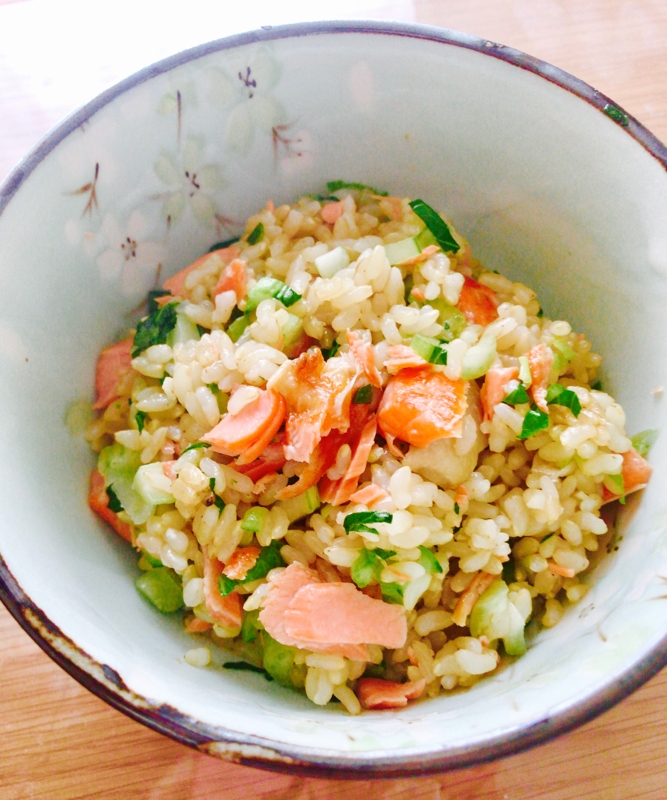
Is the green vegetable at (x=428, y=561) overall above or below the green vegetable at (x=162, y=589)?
above

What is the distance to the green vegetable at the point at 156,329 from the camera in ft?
5.44

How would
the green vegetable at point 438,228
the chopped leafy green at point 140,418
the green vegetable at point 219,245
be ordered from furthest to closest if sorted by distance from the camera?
the green vegetable at point 219,245
the green vegetable at point 438,228
the chopped leafy green at point 140,418

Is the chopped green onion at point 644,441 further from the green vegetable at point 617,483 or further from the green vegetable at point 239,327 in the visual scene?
the green vegetable at point 239,327

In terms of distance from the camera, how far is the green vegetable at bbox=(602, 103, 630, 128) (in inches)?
57.0

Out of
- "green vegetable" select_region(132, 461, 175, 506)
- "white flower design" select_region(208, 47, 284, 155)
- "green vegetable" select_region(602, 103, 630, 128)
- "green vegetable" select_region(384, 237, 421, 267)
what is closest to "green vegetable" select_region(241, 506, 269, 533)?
"green vegetable" select_region(132, 461, 175, 506)

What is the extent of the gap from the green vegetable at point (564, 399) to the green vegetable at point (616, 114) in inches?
23.7

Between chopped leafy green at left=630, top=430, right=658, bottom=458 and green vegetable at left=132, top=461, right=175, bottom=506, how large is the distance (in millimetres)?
1033

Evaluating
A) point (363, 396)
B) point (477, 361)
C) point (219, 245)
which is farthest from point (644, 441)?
point (219, 245)

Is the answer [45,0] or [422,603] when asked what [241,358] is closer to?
[422,603]

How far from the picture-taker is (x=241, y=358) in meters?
1.45

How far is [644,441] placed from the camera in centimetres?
147

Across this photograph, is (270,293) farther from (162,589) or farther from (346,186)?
(162,589)

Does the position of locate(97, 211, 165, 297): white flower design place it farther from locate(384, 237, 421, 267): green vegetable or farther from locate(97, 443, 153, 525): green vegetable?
locate(384, 237, 421, 267): green vegetable

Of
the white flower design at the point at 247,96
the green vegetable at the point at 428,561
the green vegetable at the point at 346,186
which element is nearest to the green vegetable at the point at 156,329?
the white flower design at the point at 247,96
